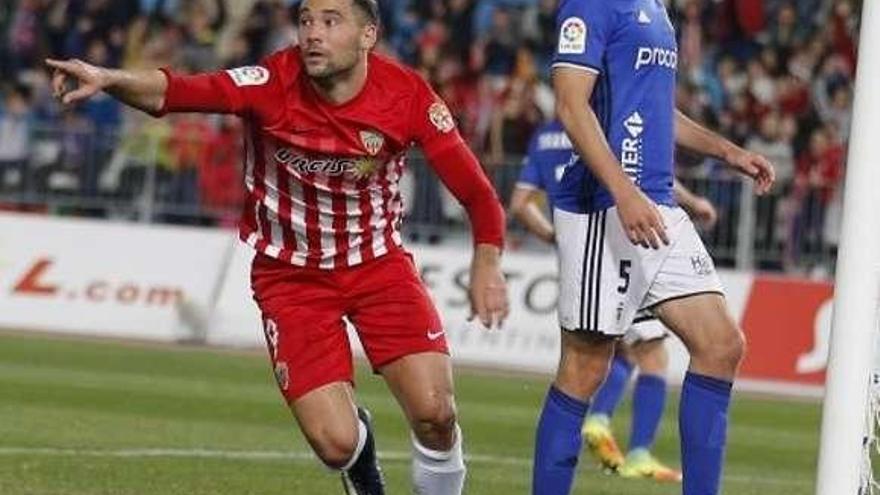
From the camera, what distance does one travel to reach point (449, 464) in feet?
31.5

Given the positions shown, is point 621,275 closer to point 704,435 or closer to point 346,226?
point 704,435

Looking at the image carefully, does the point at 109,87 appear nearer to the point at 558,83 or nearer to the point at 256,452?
the point at 558,83

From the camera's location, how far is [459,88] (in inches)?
1037

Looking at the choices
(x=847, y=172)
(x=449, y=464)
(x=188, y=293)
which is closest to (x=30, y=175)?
(x=188, y=293)

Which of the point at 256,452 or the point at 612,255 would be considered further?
the point at 256,452

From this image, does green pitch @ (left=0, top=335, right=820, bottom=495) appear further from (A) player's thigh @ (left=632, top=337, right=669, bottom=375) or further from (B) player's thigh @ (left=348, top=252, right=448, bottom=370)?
(B) player's thigh @ (left=348, top=252, right=448, bottom=370)

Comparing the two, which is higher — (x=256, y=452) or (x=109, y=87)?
(x=109, y=87)

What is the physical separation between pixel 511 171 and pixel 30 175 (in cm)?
494

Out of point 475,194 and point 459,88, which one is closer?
point 475,194

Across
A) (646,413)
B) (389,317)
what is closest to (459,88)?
(646,413)

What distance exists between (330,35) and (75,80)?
1242mm

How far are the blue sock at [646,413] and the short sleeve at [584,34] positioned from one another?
4.86 m

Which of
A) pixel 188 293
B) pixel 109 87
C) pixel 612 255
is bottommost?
pixel 188 293

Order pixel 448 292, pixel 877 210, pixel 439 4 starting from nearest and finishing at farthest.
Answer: pixel 877 210, pixel 448 292, pixel 439 4
